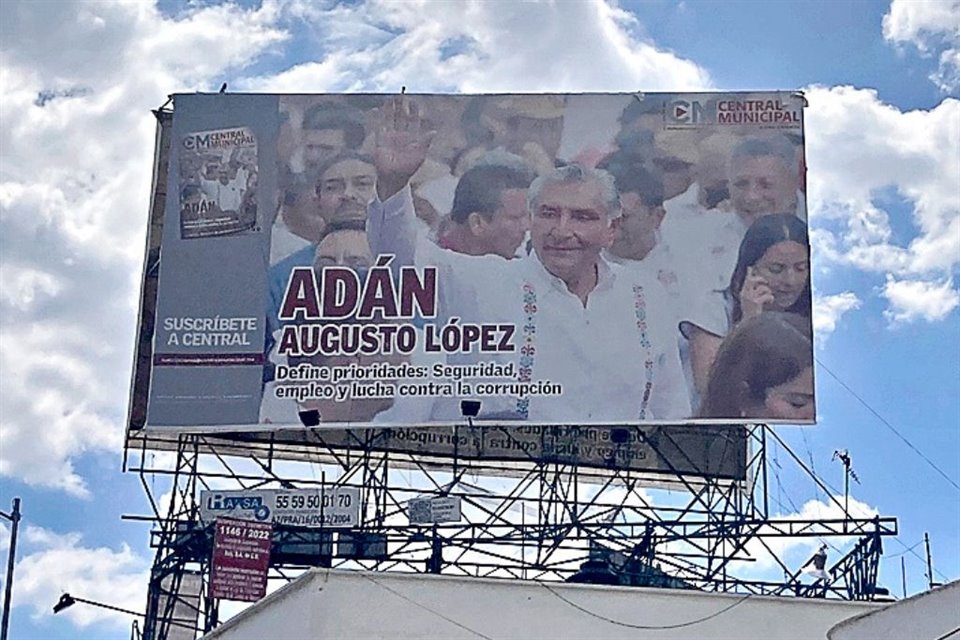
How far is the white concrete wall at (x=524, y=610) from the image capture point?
71.7 ft

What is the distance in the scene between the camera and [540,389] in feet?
80.6

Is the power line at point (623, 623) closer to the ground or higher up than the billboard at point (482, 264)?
closer to the ground

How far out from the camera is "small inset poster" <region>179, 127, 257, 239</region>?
25875 mm

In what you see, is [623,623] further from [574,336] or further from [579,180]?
[579,180]

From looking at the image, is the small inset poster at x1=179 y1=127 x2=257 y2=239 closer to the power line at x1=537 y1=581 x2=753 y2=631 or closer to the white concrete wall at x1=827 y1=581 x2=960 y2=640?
the power line at x1=537 y1=581 x2=753 y2=631

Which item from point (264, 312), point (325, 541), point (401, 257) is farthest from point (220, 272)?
point (325, 541)

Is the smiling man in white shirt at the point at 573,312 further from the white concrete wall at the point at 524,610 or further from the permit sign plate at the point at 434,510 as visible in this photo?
the white concrete wall at the point at 524,610

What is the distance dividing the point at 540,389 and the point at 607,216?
2814 millimetres

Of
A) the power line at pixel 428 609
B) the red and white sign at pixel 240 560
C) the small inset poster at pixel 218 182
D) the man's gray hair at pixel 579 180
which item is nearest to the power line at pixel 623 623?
the power line at pixel 428 609

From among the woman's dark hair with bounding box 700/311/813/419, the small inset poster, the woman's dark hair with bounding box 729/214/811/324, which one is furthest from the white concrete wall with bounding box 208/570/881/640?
the small inset poster

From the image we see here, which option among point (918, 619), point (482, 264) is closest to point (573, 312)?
point (482, 264)

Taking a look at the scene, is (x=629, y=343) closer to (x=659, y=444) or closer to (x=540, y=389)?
(x=540, y=389)

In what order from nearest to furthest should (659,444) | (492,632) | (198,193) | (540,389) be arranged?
(492,632), (540,389), (198,193), (659,444)

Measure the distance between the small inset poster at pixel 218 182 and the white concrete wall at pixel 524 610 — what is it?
6.23 metres
